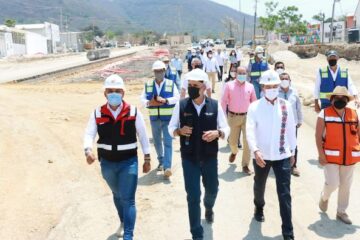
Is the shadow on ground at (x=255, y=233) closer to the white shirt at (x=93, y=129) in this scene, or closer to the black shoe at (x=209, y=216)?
the black shoe at (x=209, y=216)

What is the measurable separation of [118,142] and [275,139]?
6.14 ft

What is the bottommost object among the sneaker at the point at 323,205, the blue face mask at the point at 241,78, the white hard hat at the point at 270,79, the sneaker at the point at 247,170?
the sneaker at the point at 247,170

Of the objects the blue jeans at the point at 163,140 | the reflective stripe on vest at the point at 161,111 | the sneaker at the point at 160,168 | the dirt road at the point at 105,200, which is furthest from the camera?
the sneaker at the point at 160,168

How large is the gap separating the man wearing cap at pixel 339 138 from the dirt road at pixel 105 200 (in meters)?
0.68

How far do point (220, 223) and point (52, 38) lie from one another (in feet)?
366

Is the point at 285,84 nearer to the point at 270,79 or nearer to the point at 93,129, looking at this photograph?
the point at 270,79

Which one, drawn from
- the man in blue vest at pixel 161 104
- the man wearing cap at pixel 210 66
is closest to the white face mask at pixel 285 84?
the man in blue vest at pixel 161 104

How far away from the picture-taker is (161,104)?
318 inches

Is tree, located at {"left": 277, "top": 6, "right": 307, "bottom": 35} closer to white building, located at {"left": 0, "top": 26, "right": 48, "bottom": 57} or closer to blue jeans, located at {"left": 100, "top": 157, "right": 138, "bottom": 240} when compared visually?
white building, located at {"left": 0, "top": 26, "right": 48, "bottom": 57}

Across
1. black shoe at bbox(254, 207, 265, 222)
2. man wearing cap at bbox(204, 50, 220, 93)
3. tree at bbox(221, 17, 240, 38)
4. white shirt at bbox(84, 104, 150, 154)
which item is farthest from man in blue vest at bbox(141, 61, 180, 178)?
tree at bbox(221, 17, 240, 38)

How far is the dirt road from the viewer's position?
239 inches

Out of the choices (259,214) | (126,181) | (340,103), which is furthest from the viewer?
(259,214)

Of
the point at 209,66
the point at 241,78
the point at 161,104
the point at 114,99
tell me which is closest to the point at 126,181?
the point at 114,99

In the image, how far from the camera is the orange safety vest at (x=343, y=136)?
5.91 m
